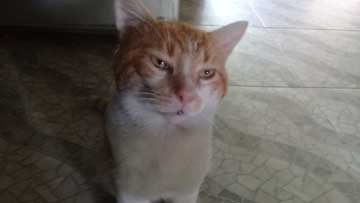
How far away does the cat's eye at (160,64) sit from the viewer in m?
0.66

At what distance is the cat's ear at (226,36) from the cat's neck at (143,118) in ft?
0.40

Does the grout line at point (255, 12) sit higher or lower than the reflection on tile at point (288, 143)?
higher

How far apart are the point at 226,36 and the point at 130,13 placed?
18 cm

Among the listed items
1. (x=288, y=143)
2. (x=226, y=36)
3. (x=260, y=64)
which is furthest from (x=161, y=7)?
(x=226, y=36)

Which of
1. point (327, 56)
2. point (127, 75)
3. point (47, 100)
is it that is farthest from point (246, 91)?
point (127, 75)

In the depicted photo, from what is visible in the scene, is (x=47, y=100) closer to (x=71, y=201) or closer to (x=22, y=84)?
(x=22, y=84)

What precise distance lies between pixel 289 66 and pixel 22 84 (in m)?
0.98

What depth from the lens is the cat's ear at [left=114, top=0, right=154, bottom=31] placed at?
70 cm

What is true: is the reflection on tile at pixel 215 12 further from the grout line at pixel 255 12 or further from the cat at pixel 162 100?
the cat at pixel 162 100

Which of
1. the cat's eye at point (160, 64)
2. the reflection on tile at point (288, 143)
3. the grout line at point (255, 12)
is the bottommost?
the reflection on tile at point (288, 143)

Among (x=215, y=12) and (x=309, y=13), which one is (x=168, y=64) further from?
(x=309, y=13)

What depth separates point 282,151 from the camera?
3.81ft

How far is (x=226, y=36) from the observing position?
75 centimetres

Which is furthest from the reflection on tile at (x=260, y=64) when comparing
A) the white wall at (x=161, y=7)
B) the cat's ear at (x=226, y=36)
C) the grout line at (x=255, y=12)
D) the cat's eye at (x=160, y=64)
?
the cat's eye at (x=160, y=64)
